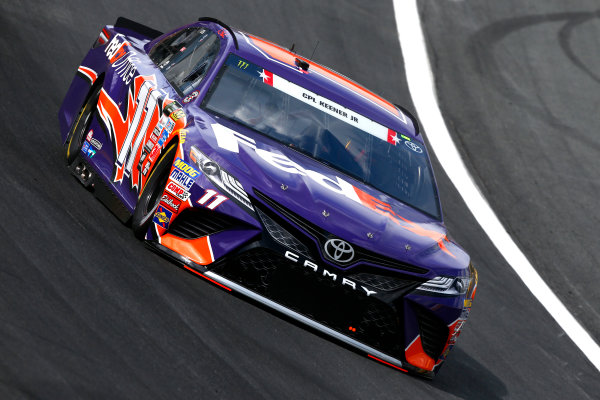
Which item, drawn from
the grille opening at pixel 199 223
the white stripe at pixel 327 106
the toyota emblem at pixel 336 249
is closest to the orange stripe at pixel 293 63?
the white stripe at pixel 327 106

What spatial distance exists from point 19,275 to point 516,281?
5.64 metres

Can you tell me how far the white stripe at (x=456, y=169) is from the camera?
9.53 meters

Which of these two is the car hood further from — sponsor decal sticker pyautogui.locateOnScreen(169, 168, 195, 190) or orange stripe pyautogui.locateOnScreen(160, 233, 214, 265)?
orange stripe pyautogui.locateOnScreen(160, 233, 214, 265)

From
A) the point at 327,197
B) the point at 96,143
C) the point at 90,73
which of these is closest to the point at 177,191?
the point at 327,197

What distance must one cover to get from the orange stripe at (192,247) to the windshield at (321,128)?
1.06 metres

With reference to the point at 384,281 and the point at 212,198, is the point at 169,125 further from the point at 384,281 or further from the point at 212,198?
the point at 384,281

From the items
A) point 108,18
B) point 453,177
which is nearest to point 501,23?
point 453,177

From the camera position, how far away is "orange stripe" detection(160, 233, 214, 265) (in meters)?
6.42

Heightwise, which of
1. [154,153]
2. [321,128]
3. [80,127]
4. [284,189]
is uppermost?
[321,128]

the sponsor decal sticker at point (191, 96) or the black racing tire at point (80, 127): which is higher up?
the sponsor decal sticker at point (191, 96)

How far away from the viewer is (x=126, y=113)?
7.76 metres

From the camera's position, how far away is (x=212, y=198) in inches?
249

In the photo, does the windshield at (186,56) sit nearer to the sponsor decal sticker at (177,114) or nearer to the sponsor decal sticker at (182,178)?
the sponsor decal sticker at (177,114)

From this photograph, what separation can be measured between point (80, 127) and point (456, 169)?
18.1 ft
